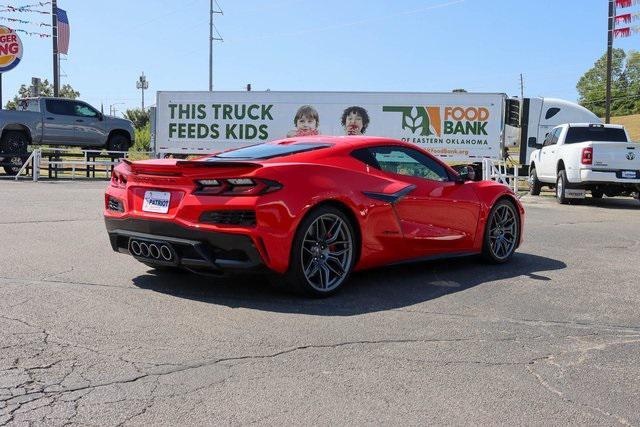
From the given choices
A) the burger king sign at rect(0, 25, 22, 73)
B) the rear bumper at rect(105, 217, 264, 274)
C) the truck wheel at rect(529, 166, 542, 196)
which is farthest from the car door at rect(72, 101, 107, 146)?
the rear bumper at rect(105, 217, 264, 274)

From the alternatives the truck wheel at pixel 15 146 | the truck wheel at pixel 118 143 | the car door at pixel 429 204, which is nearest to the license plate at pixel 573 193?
the car door at pixel 429 204

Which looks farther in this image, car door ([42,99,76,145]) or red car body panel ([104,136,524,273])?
car door ([42,99,76,145])

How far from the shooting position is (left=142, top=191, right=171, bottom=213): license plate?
525cm

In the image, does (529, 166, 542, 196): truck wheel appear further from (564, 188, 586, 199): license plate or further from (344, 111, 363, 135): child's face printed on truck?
(344, 111, 363, 135): child's face printed on truck

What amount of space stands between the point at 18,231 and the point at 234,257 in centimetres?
479

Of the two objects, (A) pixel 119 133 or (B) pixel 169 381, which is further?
(A) pixel 119 133

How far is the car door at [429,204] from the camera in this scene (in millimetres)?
6090

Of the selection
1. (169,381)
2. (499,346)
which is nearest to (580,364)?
(499,346)

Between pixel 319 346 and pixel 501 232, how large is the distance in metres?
3.78

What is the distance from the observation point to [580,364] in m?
3.92

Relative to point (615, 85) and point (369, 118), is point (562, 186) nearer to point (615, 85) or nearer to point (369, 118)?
point (369, 118)

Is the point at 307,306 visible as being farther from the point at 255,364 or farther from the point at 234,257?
the point at 255,364

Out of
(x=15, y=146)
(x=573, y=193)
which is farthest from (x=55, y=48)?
(x=573, y=193)

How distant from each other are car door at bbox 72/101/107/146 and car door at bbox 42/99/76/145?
191 mm
